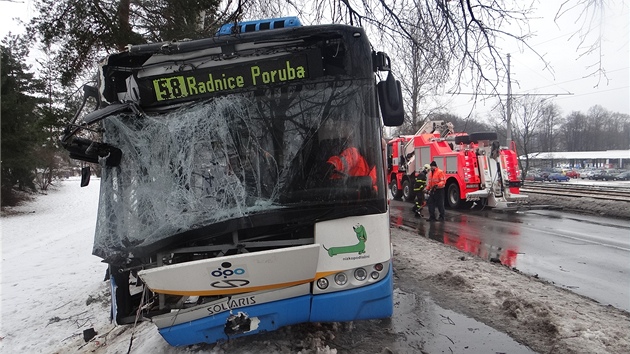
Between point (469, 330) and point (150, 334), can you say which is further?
point (150, 334)

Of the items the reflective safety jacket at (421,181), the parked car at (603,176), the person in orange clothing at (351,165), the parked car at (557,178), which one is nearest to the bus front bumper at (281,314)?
the person in orange clothing at (351,165)

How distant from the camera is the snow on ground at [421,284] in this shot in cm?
356

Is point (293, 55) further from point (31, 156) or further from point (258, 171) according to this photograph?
point (31, 156)

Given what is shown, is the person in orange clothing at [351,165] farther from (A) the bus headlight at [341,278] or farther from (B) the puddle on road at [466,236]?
(B) the puddle on road at [466,236]

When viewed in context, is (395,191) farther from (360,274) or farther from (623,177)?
(623,177)

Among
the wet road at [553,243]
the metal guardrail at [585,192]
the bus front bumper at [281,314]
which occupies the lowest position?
the metal guardrail at [585,192]

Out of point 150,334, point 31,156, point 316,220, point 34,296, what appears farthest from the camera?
point 31,156

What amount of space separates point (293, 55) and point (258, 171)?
42.1 inches

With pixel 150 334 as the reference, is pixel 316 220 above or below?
above

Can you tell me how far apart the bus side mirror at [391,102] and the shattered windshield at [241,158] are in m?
0.23

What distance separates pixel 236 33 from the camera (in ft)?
10.7

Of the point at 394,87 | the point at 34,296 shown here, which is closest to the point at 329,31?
the point at 394,87

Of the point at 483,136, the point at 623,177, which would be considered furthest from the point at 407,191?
the point at 623,177

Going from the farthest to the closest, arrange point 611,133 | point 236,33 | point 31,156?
point 611,133, point 31,156, point 236,33
